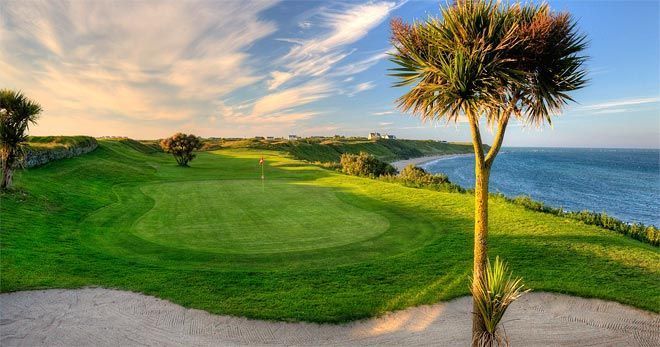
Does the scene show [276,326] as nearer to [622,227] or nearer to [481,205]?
[481,205]

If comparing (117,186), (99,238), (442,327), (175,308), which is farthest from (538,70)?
(117,186)

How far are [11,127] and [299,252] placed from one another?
20.3m

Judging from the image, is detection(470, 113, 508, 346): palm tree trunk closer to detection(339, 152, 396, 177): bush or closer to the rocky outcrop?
the rocky outcrop

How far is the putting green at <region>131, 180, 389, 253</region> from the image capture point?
616 inches

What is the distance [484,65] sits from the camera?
729 cm

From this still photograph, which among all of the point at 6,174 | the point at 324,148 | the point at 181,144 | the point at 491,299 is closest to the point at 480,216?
the point at 491,299

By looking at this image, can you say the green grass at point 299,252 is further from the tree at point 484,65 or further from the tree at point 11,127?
the tree at point 484,65

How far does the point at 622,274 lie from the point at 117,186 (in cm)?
3636

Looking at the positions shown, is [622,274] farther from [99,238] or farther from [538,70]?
[99,238]

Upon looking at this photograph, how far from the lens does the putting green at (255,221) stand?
51.3 feet

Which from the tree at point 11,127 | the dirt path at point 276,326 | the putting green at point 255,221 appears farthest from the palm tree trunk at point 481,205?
the tree at point 11,127

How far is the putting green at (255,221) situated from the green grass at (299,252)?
0.10 meters

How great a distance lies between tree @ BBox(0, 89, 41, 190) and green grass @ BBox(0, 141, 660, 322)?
4.90 feet

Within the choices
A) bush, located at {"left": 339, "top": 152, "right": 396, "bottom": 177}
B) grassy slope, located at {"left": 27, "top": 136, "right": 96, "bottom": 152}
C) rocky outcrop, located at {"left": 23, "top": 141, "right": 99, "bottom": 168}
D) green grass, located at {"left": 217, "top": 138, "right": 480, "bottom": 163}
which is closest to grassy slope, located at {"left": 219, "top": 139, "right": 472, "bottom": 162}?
green grass, located at {"left": 217, "top": 138, "right": 480, "bottom": 163}
